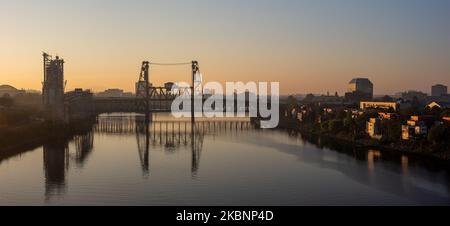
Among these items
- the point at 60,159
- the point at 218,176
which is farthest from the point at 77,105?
the point at 218,176

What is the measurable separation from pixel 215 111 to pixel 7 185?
17759mm

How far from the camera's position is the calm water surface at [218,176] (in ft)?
16.6

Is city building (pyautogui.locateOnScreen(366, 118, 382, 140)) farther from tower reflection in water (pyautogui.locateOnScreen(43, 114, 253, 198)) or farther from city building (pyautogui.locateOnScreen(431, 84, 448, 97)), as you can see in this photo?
city building (pyautogui.locateOnScreen(431, 84, 448, 97))

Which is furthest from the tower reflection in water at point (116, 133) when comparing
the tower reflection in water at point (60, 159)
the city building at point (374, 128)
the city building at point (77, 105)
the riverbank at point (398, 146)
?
the city building at point (374, 128)

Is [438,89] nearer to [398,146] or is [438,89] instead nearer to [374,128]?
[374,128]

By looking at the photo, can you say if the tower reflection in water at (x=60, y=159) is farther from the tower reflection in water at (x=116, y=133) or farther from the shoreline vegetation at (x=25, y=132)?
the shoreline vegetation at (x=25, y=132)

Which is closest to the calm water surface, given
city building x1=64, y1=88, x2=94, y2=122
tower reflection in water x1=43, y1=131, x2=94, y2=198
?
tower reflection in water x1=43, y1=131, x2=94, y2=198

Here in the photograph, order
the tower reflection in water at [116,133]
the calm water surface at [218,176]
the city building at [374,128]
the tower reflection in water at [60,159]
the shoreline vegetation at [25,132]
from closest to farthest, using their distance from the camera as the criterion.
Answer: the calm water surface at [218,176], the tower reflection in water at [60,159], the tower reflection in water at [116,133], the shoreline vegetation at [25,132], the city building at [374,128]

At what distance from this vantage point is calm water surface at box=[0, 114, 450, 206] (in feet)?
16.6

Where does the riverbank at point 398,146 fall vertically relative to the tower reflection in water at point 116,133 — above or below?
above

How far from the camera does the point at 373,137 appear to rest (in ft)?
31.1

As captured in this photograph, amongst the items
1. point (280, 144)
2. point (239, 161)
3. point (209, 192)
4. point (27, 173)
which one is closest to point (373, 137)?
point (280, 144)

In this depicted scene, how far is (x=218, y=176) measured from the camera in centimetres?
625

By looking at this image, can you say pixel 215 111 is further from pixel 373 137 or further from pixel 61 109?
pixel 373 137
